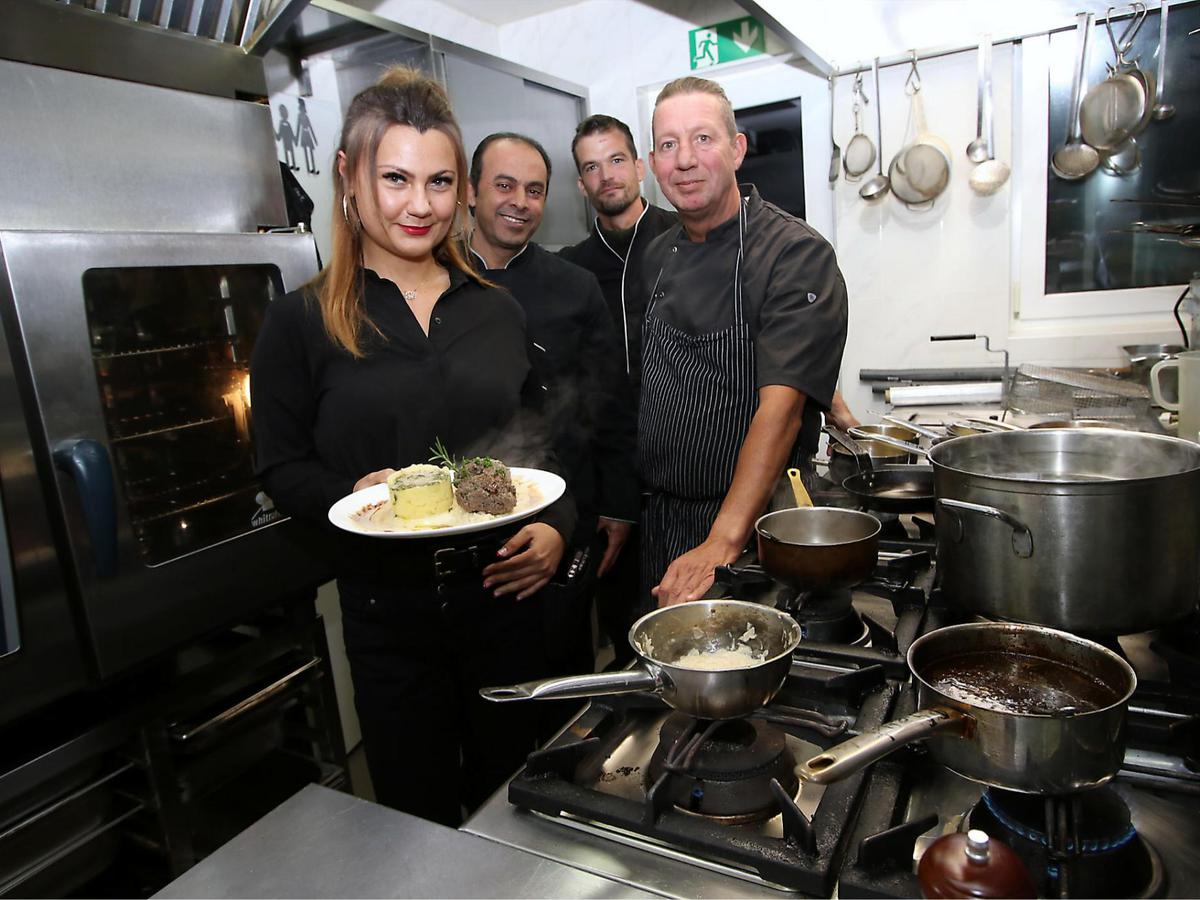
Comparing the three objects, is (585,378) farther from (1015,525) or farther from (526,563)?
(1015,525)

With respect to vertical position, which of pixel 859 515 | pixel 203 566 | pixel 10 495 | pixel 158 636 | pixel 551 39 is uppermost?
pixel 551 39

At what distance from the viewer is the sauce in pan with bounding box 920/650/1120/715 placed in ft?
2.68

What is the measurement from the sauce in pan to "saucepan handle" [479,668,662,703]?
0.30 metres

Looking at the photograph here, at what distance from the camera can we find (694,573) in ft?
5.03

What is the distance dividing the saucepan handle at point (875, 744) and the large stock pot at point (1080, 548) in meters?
0.33

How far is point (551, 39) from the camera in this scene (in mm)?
4254

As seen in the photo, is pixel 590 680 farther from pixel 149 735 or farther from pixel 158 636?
pixel 149 735

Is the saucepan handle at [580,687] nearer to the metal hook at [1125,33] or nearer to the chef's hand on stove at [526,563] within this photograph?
the chef's hand on stove at [526,563]

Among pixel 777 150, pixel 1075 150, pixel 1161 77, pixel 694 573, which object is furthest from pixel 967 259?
pixel 694 573

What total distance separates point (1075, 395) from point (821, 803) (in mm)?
2439

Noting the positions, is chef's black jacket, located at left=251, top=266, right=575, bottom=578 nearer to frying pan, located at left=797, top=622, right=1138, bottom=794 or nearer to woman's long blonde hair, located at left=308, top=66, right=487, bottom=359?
woman's long blonde hair, located at left=308, top=66, right=487, bottom=359

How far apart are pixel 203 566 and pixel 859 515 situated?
1.48 metres

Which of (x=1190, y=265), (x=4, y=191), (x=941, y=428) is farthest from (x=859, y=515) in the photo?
(x=1190, y=265)

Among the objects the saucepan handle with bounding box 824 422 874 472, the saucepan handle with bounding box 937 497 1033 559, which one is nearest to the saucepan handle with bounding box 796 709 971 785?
the saucepan handle with bounding box 937 497 1033 559
